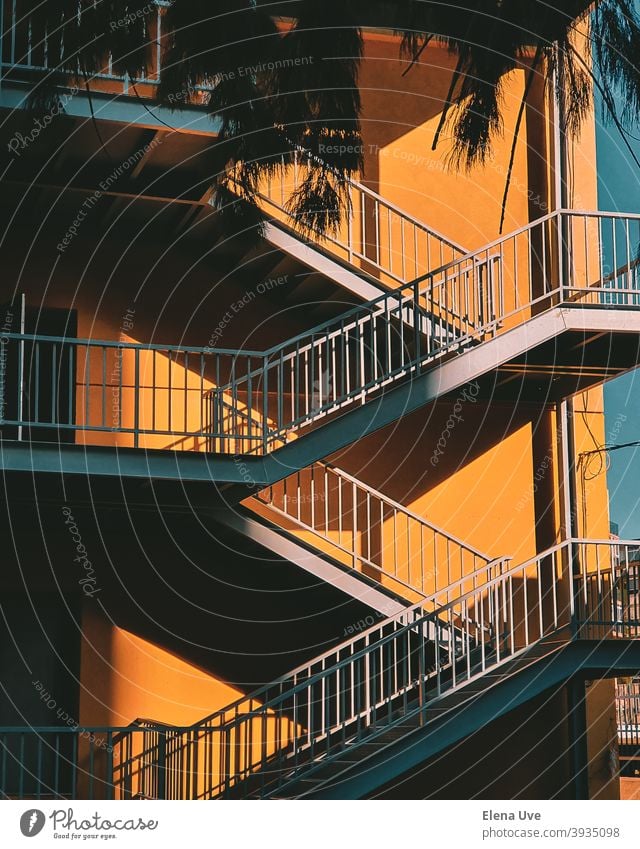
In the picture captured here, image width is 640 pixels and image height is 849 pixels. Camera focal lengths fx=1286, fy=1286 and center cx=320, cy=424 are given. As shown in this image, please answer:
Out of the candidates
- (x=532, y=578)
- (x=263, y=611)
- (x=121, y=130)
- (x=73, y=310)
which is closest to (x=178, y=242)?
(x=73, y=310)

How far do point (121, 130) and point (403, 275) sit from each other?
3.75 metres

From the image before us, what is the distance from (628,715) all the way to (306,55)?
9402mm

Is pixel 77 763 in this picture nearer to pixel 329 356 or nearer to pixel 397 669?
pixel 397 669

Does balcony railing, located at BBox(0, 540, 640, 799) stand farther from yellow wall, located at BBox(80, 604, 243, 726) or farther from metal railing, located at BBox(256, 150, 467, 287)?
metal railing, located at BBox(256, 150, 467, 287)

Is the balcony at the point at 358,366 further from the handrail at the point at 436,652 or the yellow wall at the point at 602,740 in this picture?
the yellow wall at the point at 602,740

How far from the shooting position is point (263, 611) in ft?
41.1

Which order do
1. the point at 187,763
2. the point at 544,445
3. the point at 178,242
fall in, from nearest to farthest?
the point at 187,763
the point at 178,242
the point at 544,445

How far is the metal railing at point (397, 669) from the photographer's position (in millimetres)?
10562

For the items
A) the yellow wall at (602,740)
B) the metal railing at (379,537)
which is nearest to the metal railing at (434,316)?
the metal railing at (379,537)

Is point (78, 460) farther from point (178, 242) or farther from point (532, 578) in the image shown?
point (532, 578)

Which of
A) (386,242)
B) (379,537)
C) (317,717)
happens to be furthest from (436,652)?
(386,242)

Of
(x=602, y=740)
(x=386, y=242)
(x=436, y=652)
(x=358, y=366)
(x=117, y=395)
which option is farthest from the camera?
(x=386, y=242)

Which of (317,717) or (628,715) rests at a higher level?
(317,717)

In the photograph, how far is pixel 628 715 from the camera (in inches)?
548
